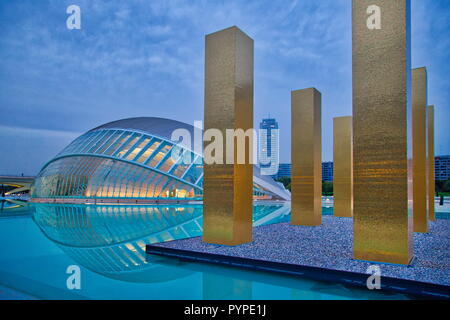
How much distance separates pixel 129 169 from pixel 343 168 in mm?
19017

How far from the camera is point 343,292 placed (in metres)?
5.64

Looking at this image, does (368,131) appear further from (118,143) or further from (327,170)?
(327,170)

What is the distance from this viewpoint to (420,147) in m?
12.7

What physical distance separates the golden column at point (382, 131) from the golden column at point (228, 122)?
305 cm

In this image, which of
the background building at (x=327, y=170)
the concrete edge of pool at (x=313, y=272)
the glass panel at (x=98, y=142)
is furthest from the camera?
the background building at (x=327, y=170)

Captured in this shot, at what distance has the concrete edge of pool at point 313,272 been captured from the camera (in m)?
5.37

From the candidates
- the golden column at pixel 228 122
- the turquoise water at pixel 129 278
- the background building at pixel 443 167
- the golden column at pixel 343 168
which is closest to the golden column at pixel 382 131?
the turquoise water at pixel 129 278

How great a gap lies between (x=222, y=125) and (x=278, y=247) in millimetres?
3570

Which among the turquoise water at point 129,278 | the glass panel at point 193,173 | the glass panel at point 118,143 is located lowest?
the turquoise water at point 129,278

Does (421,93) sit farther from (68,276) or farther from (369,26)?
(68,276)

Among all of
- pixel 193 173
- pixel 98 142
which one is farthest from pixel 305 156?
pixel 98 142

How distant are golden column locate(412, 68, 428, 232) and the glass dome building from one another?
65.9ft

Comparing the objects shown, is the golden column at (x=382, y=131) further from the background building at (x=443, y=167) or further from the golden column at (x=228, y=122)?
the background building at (x=443, y=167)
